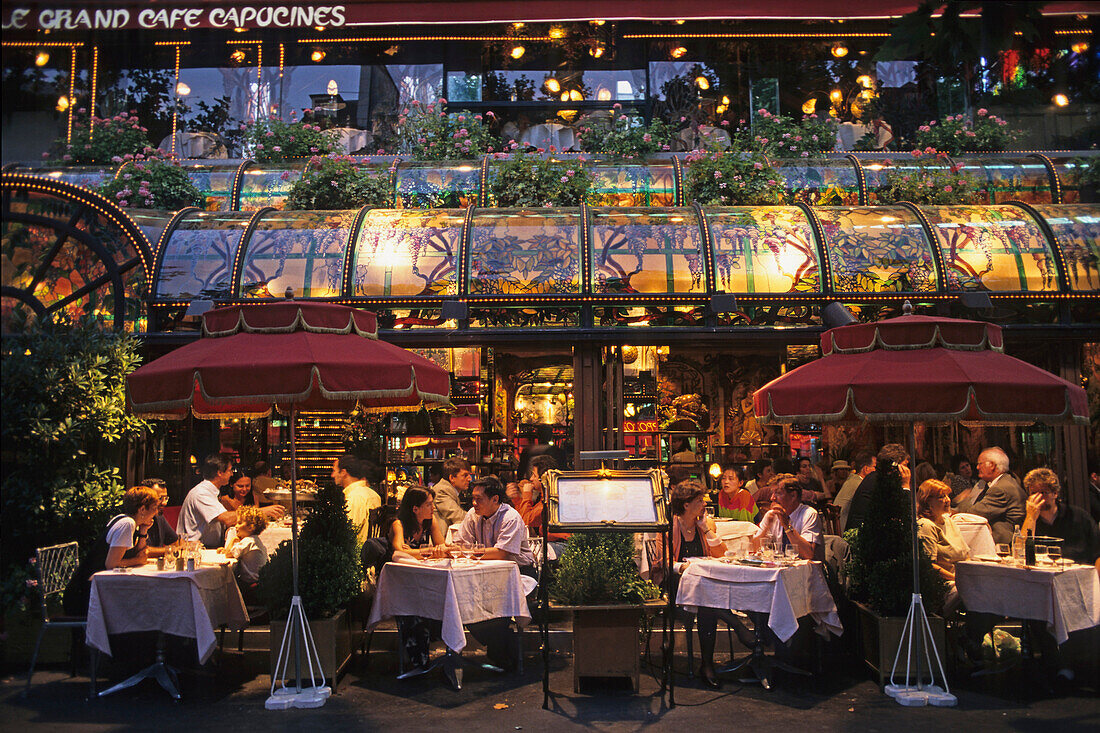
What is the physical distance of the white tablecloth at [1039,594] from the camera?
7.38 metres

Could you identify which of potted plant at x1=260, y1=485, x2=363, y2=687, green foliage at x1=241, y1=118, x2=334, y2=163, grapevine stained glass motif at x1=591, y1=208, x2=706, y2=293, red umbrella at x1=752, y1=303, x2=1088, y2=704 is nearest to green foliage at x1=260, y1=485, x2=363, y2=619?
potted plant at x1=260, y1=485, x2=363, y2=687

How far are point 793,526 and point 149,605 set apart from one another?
5.76m

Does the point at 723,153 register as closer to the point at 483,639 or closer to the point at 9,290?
the point at 483,639

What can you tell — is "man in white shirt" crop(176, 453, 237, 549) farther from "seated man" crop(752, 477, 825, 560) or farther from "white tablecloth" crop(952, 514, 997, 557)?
"white tablecloth" crop(952, 514, 997, 557)

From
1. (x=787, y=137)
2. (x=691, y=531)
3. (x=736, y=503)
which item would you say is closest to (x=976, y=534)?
(x=691, y=531)

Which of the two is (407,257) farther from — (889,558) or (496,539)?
(889,558)

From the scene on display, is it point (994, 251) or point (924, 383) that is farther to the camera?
point (994, 251)

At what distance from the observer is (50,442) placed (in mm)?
9047

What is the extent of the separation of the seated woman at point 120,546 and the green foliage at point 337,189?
6944mm

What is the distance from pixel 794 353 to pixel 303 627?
11.1 metres

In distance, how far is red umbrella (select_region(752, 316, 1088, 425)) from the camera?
6.84m

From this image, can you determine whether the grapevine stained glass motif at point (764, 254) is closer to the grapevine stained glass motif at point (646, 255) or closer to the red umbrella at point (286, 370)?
the grapevine stained glass motif at point (646, 255)

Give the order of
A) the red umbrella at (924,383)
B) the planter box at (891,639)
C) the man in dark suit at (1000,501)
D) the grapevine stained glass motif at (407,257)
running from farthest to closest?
1. the grapevine stained glass motif at (407,257)
2. the man in dark suit at (1000,501)
3. the planter box at (891,639)
4. the red umbrella at (924,383)

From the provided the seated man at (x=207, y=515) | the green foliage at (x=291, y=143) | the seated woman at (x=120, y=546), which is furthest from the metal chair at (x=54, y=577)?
the green foliage at (x=291, y=143)
